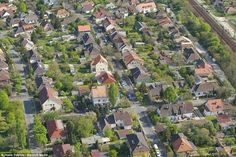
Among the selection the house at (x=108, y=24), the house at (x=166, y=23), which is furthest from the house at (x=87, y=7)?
the house at (x=166, y=23)

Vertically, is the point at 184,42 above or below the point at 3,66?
below

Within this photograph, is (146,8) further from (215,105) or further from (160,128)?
(160,128)

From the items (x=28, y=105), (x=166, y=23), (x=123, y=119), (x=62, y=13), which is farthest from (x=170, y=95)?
(x=62, y=13)

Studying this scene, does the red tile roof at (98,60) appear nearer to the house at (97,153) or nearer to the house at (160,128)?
the house at (160,128)

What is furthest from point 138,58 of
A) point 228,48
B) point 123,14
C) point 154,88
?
point 123,14

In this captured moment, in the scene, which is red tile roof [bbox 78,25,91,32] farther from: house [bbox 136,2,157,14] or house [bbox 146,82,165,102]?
house [bbox 146,82,165,102]

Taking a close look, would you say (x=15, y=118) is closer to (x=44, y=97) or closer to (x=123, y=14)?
(x=44, y=97)

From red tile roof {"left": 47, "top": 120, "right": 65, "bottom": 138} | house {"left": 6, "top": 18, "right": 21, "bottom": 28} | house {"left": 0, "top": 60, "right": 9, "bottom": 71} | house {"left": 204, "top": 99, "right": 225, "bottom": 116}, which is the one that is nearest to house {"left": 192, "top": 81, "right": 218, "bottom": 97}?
house {"left": 204, "top": 99, "right": 225, "bottom": 116}
